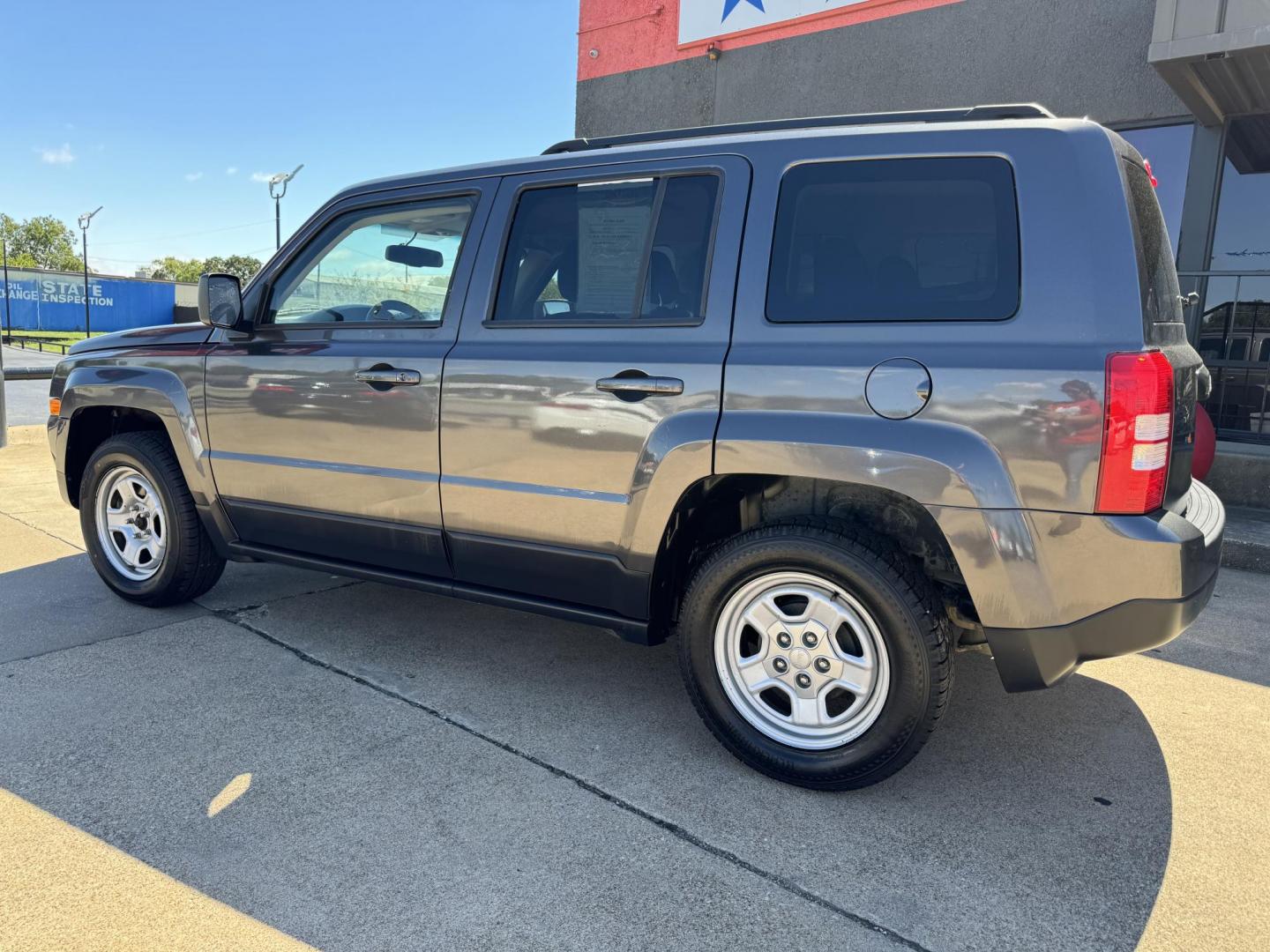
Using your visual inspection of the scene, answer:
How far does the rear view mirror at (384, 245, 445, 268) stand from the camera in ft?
11.3

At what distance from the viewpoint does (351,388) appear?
344cm

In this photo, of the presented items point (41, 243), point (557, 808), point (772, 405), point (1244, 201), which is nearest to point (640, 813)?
point (557, 808)

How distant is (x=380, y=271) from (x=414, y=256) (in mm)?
189

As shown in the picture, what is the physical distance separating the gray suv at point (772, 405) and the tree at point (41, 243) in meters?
115

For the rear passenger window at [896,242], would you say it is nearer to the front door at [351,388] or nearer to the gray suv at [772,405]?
the gray suv at [772,405]

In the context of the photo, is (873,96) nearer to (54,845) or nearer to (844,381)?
(844,381)

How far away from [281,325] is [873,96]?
744cm

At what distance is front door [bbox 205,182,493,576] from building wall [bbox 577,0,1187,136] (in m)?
6.86

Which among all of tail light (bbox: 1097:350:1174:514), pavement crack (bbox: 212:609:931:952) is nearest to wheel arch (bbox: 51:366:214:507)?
pavement crack (bbox: 212:609:931:952)

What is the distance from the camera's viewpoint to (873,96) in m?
9.14

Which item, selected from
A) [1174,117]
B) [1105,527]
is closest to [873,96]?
[1174,117]

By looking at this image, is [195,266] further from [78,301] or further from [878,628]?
[878,628]

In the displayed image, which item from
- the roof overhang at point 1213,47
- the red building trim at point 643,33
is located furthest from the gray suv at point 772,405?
the red building trim at point 643,33

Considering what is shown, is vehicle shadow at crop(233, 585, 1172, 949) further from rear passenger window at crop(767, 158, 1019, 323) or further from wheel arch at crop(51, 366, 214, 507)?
Result: rear passenger window at crop(767, 158, 1019, 323)
